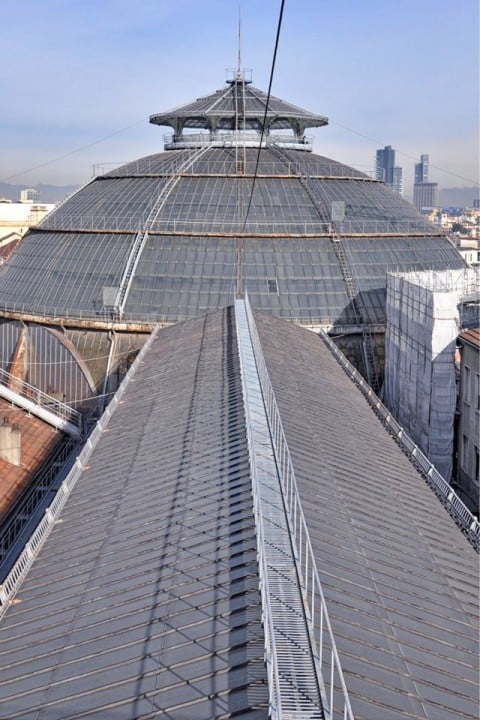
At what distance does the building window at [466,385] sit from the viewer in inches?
Answer: 1246

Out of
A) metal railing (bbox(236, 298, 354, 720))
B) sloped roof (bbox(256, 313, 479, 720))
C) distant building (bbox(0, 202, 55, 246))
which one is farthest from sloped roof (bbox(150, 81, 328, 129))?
distant building (bbox(0, 202, 55, 246))

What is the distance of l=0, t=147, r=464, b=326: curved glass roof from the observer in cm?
3934

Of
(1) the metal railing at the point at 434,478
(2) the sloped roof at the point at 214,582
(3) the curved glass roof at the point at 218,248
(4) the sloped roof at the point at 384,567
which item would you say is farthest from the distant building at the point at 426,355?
(2) the sloped roof at the point at 214,582

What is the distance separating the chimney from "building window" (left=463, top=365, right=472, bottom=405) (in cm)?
1558

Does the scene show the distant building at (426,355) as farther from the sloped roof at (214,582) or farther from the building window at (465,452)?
the sloped roof at (214,582)

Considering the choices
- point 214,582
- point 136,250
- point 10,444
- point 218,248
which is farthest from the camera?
point 136,250

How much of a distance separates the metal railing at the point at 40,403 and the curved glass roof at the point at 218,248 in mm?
3477

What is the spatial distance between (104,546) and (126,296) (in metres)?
25.3

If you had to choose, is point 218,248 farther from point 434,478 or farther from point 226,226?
point 434,478

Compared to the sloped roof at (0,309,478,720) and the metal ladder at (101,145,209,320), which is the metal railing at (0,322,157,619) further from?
the metal ladder at (101,145,209,320)

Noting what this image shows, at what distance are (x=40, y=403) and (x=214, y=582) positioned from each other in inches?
1015

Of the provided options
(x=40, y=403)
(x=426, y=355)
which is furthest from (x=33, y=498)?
(x=426, y=355)

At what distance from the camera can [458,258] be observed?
45438mm

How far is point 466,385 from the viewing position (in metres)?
32.0
